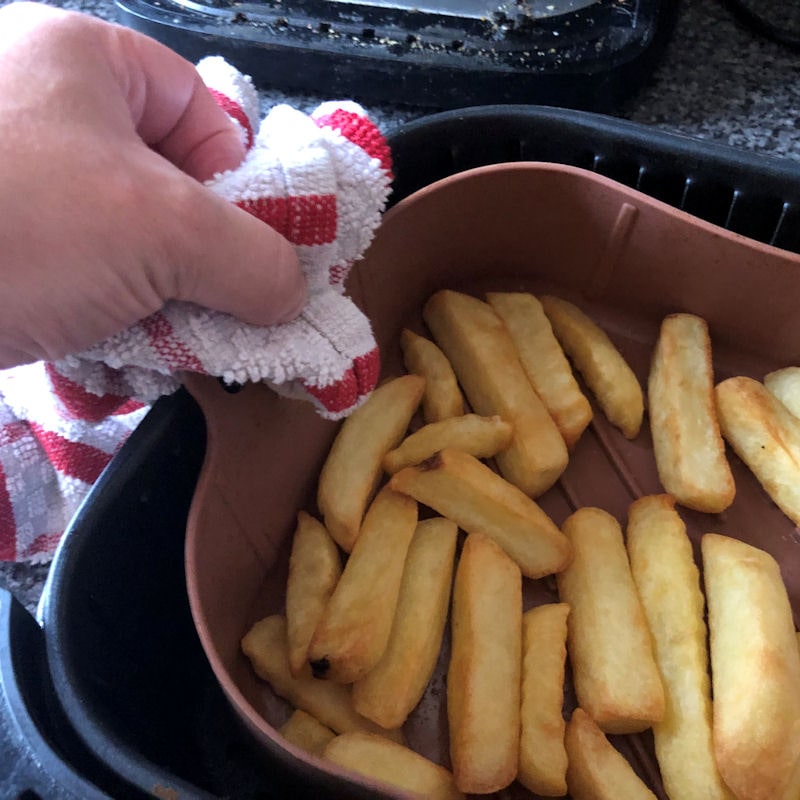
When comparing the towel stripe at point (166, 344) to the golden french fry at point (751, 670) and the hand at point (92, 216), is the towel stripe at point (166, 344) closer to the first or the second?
the hand at point (92, 216)

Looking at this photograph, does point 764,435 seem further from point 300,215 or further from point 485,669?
point 300,215

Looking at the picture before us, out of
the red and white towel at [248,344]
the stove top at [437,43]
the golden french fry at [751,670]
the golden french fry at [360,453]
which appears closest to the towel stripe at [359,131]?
the red and white towel at [248,344]

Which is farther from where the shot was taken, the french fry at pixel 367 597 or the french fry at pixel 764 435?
the french fry at pixel 764 435

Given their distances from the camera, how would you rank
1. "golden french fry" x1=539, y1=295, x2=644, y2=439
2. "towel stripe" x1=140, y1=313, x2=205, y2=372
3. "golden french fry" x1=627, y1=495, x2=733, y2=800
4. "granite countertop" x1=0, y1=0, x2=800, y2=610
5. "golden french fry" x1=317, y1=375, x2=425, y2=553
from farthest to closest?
"granite countertop" x1=0, y1=0, x2=800, y2=610 < "golden french fry" x1=539, y1=295, x2=644, y2=439 < "golden french fry" x1=317, y1=375, x2=425, y2=553 < "golden french fry" x1=627, y1=495, x2=733, y2=800 < "towel stripe" x1=140, y1=313, x2=205, y2=372

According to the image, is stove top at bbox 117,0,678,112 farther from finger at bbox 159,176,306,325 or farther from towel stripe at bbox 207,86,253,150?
finger at bbox 159,176,306,325

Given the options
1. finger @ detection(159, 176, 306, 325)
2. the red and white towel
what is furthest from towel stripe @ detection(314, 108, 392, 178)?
finger @ detection(159, 176, 306, 325)

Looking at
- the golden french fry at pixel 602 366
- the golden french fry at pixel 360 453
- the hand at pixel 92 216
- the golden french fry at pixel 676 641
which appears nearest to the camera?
the hand at pixel 92 216
